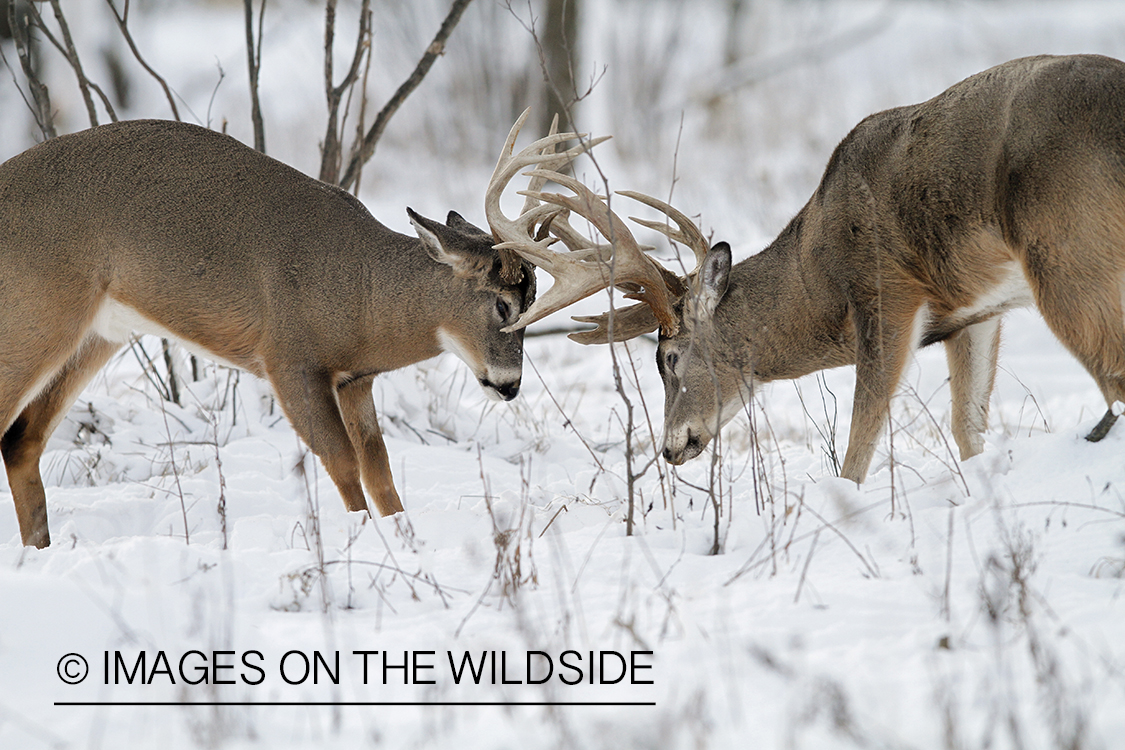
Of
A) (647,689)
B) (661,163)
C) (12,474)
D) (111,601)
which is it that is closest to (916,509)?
(647,689)

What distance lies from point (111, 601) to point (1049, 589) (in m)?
2.66

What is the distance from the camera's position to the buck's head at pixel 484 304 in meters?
5.61

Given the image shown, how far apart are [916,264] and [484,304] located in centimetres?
202

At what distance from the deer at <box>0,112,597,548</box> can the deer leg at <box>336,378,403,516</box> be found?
2 centimetres

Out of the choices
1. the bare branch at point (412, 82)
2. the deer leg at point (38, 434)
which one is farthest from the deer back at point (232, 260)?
the bare branch at point (412, 82)

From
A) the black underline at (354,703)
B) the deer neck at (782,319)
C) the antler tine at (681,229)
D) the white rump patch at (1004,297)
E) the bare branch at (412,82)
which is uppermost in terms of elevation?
the bare branch at (412,82)

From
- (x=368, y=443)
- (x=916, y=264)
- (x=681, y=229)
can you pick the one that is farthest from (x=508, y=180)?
(x=916, y=264)

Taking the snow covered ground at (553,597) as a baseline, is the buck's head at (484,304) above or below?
above

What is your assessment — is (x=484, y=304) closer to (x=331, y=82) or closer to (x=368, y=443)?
(x=368, y=443)

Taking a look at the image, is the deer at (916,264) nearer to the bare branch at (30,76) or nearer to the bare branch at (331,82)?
the bare branch at (331,82)

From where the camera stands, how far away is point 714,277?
18.8 ft

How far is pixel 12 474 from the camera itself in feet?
18.0

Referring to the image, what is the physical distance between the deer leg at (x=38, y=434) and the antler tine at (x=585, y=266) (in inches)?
84.8

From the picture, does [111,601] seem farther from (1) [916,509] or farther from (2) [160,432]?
(2) [160,432]
